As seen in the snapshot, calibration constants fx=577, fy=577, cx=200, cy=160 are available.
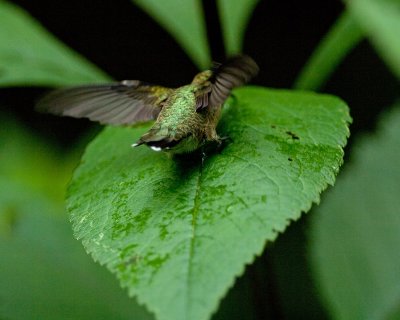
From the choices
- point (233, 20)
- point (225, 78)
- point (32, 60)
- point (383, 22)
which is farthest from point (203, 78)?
point (32, 60)

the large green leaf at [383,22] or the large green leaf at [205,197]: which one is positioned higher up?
the large green leaf at [383,22]

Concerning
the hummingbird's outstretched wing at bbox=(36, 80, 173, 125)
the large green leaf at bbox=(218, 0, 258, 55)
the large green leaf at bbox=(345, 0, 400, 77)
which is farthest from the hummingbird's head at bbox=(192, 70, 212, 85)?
the large green leaf at bbox=(218, 0, 258, 55)

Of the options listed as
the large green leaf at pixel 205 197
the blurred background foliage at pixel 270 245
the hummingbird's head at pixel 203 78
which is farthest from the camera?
the blurred background foliage at pixel 270 245

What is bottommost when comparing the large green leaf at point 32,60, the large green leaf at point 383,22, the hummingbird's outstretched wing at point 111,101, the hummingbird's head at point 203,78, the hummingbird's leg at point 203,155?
the large green leaf at point 32,60

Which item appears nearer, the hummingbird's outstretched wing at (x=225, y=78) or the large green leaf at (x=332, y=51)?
the hummingbird's outstretched wing at (x=225, y=78)

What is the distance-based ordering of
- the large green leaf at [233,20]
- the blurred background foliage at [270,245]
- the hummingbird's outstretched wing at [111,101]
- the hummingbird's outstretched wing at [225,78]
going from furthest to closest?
the large green leaf at [233,20]
the blurred background foliage at [270,245]
the hummingbird's outstretched wing at [111,101]
the hummingbird's outstretched wing at [225,78]

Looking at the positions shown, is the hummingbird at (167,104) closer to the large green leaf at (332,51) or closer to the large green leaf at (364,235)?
the large green leaf at (332,51)

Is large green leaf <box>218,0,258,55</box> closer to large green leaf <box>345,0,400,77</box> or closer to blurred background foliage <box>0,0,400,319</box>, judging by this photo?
blurred background foliage <box>0,0,400,319</box>

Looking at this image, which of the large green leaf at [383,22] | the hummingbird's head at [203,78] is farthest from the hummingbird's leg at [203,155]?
the large green leaf at [383,22]
